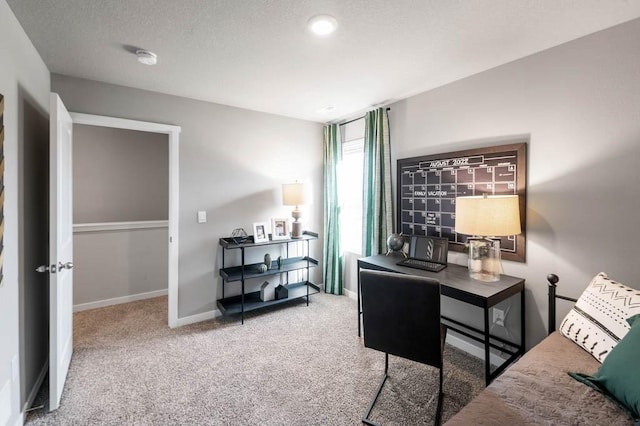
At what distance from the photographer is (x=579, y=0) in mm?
1524

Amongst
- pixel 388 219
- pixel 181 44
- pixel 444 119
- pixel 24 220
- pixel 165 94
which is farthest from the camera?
pixel 388 219

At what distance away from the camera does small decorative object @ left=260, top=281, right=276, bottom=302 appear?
11.0 feet

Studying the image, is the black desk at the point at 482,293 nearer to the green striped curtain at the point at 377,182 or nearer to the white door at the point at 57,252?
the green striped curtain at the point at 377,182

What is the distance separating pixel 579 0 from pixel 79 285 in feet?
16.4

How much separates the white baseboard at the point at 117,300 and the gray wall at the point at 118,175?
3.25 ft

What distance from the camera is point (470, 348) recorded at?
8.36 feet

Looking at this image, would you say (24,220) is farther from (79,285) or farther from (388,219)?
(388,219)

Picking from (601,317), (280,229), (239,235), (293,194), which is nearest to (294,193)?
(293,194)

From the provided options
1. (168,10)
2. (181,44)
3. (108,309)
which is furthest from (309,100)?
(108,309)

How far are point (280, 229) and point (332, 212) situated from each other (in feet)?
2.54

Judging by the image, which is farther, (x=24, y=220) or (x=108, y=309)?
(x=108, y=309)

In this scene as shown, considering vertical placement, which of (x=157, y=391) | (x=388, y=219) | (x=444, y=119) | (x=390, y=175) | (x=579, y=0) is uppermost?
(x=579, y=0)

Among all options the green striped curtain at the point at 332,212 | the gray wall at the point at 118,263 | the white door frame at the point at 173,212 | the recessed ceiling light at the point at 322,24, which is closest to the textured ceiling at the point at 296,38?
the recessed ceiling light at the point at 322,24

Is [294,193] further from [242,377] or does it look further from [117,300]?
[117,300]
